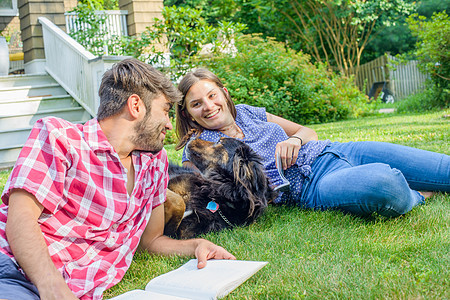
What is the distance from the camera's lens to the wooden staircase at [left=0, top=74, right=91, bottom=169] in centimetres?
834

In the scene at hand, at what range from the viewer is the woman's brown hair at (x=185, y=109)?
11.4 ft

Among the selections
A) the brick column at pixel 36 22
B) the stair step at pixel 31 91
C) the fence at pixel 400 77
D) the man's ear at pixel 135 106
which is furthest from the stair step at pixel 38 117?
the fence at pixel 400 77

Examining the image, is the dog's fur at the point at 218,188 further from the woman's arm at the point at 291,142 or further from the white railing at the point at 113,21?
the white railing at the point at 113,21

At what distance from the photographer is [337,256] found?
2.38m

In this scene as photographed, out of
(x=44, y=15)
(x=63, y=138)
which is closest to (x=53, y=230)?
(x=63, y=138)

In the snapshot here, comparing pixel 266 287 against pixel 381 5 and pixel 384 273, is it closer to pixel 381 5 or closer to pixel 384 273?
pixel 384 273

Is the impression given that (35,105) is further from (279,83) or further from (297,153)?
(297,153)

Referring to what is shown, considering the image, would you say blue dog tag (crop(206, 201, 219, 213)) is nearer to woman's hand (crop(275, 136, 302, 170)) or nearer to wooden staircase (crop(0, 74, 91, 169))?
woman's hand (crop(275, 136, 302, 170))

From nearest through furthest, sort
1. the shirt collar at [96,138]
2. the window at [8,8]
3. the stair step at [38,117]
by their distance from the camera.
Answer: the shirt collar at [96,138] < the stair step at [38,117] < the window at [8,8]

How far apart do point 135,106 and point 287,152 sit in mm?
1418

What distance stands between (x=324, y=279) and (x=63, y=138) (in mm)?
1329

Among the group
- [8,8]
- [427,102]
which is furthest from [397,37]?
[8,8]

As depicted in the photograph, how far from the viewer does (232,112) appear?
11.8 ft

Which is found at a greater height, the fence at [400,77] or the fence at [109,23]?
the fence at [109,23]
